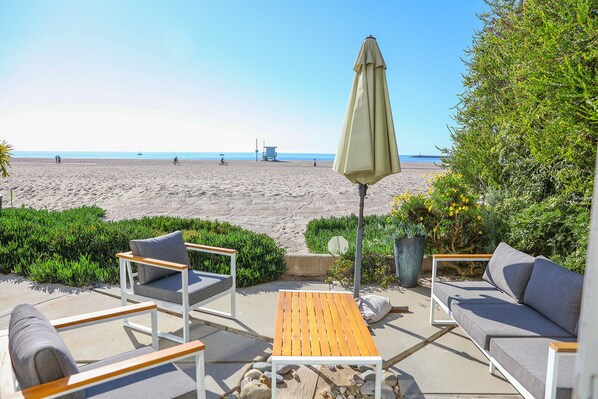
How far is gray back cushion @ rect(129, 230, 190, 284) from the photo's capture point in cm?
372

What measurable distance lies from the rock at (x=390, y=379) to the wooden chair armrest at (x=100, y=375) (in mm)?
1586

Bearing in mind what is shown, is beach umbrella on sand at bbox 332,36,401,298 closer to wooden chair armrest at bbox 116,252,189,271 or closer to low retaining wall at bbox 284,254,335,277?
wooden chair armrest at bbox 116,252,189,271

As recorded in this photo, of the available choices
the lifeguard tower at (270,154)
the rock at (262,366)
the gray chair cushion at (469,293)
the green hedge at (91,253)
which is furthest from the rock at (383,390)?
the lifeguard tower at (270,154)

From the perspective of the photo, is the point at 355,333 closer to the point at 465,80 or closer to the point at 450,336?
the point at 450,336

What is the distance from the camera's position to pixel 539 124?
446 cm

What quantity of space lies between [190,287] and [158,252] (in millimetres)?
533

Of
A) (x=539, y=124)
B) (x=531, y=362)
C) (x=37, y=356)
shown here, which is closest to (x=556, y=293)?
(x=531, y=362)

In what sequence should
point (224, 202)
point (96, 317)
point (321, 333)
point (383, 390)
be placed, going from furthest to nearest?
point (224, 202) < point (383, 390) < point (321, 333) < point (96, 317)

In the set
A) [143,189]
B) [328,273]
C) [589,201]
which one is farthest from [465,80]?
[143,189]

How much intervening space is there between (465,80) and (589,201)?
3524mm

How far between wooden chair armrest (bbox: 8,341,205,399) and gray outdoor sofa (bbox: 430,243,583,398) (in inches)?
78.2

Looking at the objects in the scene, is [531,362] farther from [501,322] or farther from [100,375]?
[100,375]

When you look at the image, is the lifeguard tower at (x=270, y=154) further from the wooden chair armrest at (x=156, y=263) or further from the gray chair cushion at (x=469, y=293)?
the gray chair cushion at (x=469, y=293)

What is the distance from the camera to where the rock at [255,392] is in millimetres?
2699
